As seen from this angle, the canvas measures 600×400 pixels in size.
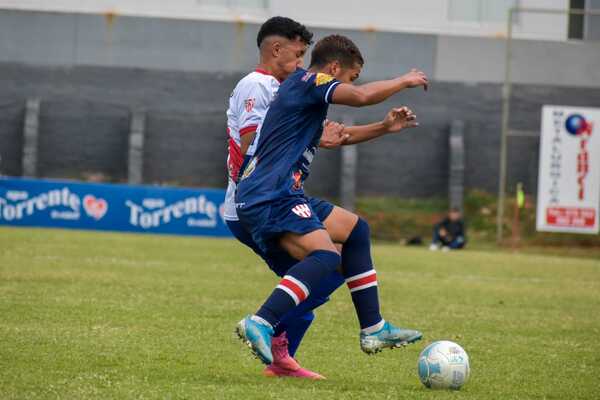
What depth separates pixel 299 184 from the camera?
664 centimetres

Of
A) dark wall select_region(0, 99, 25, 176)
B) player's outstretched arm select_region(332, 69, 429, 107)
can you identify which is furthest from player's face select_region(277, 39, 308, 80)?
dark wall select_region(0, 99, 25, 176)

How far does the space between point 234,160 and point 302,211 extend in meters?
1.01

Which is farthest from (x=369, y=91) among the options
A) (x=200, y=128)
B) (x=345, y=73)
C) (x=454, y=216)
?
(x=200, y=128)

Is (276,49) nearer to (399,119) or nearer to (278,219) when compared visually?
(399,119)

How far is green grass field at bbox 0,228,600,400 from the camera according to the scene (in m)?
6.45

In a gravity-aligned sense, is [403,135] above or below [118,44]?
below

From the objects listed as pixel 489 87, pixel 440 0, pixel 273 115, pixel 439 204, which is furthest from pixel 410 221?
pixel 273 115

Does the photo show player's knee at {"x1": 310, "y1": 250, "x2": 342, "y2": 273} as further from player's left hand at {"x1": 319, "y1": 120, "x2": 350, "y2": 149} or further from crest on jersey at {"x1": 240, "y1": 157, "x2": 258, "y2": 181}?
player's left hand at {"x1": 319, "y1": 120, "x2": 350, "y2": 149}

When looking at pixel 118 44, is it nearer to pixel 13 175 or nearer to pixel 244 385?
pixel 13 175

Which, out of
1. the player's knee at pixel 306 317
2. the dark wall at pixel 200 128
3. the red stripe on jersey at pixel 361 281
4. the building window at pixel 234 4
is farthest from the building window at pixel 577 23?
the red stripe on jersey at pixel 361 281

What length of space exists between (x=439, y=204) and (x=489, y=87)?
380 cm

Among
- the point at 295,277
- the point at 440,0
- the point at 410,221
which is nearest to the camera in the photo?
the point at 295,277

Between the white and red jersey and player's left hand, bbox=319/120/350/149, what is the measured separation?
406mm

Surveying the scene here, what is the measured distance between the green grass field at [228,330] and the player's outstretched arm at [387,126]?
1.49 m
